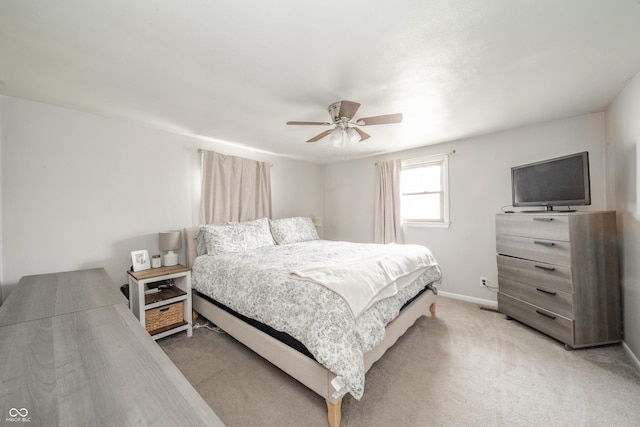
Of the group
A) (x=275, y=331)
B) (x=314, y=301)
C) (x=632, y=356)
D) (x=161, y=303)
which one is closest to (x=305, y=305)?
(x=314, y=301)

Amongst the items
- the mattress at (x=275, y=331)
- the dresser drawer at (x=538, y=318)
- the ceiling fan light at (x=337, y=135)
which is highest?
the ceiling fan light at (x=337, y=135)

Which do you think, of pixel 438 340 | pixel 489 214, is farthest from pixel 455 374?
pixel 489 214

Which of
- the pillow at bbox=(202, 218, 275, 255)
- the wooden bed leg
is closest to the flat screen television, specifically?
the wooden bed leg

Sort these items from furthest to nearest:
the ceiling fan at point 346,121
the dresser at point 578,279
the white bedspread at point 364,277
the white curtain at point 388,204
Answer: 1. the white curtain at point 388,204
2. the dresser at point 578,279
3. the ceiling fan at point 346,121
4. the white bedspread at point 364,277

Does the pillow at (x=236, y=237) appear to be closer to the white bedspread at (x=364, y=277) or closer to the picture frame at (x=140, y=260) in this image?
the picture frame at (x=140, y=260)

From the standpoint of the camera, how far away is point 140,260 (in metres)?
2.40

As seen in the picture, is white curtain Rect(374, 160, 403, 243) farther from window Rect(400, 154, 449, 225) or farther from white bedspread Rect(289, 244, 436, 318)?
white bedspread Rect(289, 244, 436, 318)

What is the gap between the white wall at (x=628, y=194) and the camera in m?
1.86

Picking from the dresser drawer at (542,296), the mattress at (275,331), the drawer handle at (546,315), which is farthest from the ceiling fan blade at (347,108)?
the drawer handle at (546,315)

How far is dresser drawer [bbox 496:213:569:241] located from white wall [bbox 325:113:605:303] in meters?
0.47

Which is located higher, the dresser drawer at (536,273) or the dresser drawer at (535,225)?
the dresser drawer at (535,225)

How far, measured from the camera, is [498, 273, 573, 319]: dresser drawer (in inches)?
83.6

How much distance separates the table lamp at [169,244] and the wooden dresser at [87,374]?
1.30 meters

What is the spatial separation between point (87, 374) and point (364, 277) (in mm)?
1423
